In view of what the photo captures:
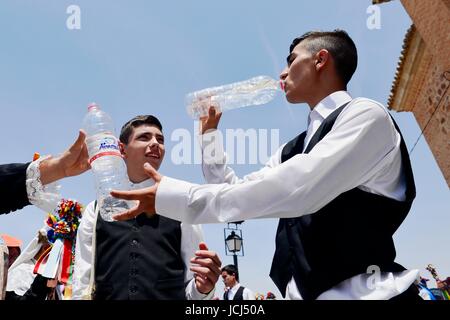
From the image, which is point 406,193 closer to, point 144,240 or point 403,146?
point 403,146

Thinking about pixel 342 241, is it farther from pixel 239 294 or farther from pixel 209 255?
pixel 239 294

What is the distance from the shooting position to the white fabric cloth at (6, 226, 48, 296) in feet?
14.0

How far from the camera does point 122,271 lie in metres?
2.73

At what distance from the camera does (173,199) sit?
5.18ft

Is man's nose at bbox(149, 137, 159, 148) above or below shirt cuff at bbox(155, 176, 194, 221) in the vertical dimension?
above

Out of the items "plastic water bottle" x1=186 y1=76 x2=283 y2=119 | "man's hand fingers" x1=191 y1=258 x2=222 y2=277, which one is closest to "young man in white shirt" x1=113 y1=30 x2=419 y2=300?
"man's hand fingers" x1=191 y1=258 x2=222 y2=277

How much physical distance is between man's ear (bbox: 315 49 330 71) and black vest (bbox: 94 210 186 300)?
153 centimetres

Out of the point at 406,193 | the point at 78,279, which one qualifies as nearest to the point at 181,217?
the point at 406,193

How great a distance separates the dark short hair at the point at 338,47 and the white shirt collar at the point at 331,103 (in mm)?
201

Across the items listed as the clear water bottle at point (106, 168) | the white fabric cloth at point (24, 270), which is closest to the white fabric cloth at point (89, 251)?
the clear water bottle at point (106, 168)

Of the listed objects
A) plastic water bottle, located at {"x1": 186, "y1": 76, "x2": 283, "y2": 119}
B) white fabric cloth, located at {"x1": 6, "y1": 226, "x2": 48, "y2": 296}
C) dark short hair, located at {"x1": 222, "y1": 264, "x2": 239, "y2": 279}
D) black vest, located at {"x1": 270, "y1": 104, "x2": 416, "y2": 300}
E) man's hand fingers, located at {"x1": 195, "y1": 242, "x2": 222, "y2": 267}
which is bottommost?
black vest, located at {"x1": 270, "y1": 104, "x2": 416, "y2": 300}

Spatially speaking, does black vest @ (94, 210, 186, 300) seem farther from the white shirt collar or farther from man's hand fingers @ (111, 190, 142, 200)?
the white shirt collar

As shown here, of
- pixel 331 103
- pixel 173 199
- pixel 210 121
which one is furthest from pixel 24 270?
pixel 331 103
